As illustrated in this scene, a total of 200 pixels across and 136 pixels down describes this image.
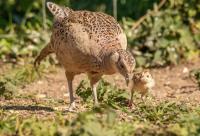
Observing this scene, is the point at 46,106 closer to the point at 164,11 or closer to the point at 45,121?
the point at 45,121

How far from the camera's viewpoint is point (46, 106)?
8.48 m

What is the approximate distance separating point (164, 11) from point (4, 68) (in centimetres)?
303

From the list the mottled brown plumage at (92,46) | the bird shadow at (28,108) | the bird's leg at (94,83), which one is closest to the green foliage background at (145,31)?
the bird's leg at (94,83)

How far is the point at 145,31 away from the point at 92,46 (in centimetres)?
466

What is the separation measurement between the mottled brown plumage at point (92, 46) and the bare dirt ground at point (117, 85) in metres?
0.68

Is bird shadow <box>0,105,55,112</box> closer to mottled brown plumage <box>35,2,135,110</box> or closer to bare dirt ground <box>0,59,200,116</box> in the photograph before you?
bare dirt ground <box>0,59,200,116</box>

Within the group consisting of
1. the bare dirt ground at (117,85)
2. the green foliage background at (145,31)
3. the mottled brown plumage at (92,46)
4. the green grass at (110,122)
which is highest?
the green foliage background at (145,31)

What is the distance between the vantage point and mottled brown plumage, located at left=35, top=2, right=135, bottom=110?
24.4ft

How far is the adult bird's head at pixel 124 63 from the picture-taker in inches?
287

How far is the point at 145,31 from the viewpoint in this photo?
12.2 metres

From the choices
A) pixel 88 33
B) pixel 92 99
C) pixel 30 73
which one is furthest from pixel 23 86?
pixel 88 33

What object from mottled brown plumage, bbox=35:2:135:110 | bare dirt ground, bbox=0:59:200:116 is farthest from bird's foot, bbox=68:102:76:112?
mottled brown plumage, bbox=35:2:135:110

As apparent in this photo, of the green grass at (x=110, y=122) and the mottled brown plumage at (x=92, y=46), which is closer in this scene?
the green grass at (x=110, y=122)

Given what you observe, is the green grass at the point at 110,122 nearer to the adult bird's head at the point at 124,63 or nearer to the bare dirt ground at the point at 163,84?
the adult bird's head at the point at 124,63
